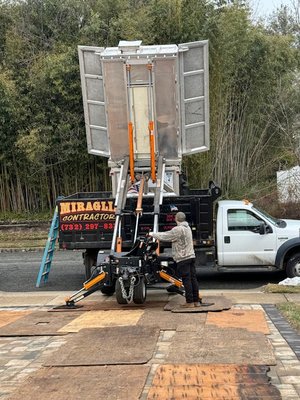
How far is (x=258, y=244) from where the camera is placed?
11.7 meters

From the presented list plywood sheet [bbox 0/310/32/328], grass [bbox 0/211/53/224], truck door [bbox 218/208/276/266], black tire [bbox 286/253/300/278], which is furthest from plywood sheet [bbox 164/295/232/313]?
grass [bbox 0/211/53/224]

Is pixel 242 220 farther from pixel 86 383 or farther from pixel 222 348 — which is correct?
pixel 86 383

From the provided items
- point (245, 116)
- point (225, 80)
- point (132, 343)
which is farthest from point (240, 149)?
point (132, 343)

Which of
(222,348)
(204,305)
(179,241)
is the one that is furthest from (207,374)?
(179,241)

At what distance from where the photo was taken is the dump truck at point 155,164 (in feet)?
35.7

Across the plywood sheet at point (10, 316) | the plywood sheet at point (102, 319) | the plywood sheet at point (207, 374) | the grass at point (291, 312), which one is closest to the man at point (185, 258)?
the plywood sheet at point (102, 319)

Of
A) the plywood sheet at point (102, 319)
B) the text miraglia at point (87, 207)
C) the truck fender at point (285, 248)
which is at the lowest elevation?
the plywood sheet at point (102, 319)

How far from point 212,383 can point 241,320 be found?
9.30ft

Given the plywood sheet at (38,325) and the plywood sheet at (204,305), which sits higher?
the plywood sheet at (38,325)

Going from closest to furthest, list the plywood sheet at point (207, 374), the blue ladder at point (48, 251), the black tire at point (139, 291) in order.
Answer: the plywood sheet at point (207, 374) < the black tire at point (139, 291) < the blue ladder at point (48, 251)

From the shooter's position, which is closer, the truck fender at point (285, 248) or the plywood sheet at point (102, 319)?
the plywood sheet at point (102, 319)

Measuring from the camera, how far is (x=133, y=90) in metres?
10.9

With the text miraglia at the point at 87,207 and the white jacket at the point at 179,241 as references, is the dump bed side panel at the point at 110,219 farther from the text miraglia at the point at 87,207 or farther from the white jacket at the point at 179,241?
the white jacket at the point at 179,241

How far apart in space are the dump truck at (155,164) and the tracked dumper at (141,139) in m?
0.02
